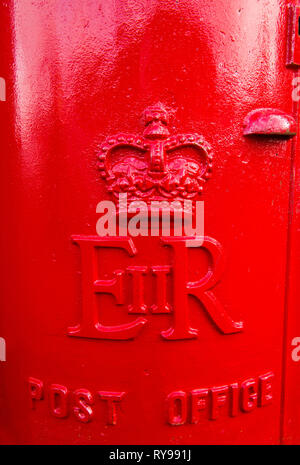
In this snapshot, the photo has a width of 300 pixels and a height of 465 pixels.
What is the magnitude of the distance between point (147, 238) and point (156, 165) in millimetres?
232

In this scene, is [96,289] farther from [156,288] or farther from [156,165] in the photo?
[156,165]

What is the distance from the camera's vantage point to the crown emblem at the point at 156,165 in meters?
1.20

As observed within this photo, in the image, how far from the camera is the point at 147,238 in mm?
1233

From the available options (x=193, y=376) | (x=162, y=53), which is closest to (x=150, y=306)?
(x=193, y=376)

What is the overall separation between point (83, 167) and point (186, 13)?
560 millimetres

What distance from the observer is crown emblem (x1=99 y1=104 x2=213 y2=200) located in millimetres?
1195

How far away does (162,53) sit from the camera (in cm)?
117

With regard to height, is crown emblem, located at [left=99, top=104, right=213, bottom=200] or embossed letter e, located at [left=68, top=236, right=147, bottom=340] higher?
crown emblem, located at [left=99, top=104, right=213, bottom=200]

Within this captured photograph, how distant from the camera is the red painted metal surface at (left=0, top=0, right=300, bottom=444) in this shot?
1.18 m

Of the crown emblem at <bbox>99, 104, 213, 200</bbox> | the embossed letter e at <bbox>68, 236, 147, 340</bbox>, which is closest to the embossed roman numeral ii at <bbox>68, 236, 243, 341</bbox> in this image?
the embossed letter e at <bbox>68, 236, 147, 340</bbox>

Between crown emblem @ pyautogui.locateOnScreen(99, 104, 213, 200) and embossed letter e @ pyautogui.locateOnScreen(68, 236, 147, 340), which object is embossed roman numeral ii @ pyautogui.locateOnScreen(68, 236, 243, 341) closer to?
embossed letter e @ pyautogui.locateOnScreen(68, 236, 147, 340)

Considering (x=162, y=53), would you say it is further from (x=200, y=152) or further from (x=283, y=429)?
(x=283, y=429)

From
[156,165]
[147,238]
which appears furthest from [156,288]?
[156,165]

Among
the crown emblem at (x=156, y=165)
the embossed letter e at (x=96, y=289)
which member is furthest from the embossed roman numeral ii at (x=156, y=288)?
the crown emblem at (x=156, y=165)
